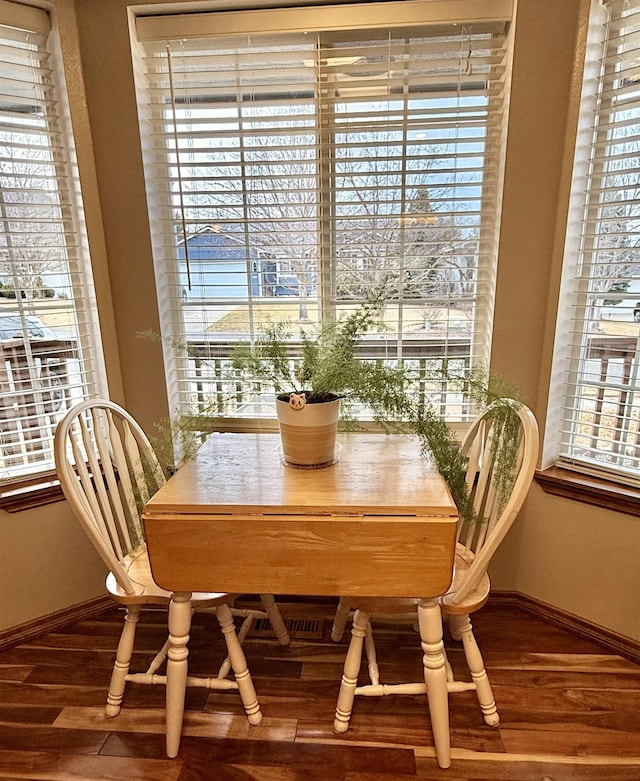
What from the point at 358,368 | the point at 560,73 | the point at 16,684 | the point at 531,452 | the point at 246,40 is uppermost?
the point at 246,40

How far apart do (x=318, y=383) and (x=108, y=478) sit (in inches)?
28.3

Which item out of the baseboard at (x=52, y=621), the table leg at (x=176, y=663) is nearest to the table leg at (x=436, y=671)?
the table leg at (x=176, y=663)

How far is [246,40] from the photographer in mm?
1709

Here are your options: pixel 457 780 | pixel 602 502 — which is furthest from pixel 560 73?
pixel 457 780

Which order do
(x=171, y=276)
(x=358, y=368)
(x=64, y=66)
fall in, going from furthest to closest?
(x=171, y=276) → (x=64, y=66) → (x=358, y=368)

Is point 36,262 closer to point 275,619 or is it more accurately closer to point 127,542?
point 127,542

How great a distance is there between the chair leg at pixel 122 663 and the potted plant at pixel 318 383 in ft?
2.21

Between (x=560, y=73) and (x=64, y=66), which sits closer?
(x=560, y=73)

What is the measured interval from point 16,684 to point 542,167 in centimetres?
246

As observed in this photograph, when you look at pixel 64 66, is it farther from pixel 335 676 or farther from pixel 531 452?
pixel 335 676

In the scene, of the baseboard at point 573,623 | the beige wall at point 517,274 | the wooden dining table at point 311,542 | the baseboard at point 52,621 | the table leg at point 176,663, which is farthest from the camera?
the baseboard at point 52,621

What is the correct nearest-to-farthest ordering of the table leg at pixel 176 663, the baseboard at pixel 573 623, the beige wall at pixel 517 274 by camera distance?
the table leg at pixel 176 663
the beige wall at pixel 517 274
the baseboard at pixel 573 623

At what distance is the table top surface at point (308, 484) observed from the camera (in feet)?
4.06

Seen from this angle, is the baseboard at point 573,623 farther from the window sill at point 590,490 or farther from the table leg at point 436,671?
the table leg at point 436,671
